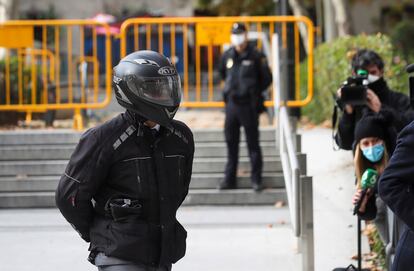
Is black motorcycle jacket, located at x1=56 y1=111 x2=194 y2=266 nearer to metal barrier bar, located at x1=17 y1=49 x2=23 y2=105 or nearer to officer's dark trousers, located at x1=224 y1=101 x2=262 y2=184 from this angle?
officer's dark trousers, located at x1=224 y1=101 x2=262 y2=184

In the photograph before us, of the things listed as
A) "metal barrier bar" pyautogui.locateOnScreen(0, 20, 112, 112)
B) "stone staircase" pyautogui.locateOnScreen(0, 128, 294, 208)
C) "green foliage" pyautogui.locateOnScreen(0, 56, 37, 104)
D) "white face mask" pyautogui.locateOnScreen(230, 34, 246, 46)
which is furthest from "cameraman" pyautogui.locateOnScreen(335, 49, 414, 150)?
"green foliage" pyautogui.locateOnScreen(0, 56, 37, 104)

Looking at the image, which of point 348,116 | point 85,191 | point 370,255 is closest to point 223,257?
point 370,255

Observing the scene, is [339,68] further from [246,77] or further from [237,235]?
[237,235]

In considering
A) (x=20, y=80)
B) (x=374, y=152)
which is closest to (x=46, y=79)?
(x=20, y=80)

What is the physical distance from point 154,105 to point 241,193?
5928 mm

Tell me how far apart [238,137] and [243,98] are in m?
0.42

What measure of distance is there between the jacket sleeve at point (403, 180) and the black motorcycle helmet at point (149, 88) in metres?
1.06

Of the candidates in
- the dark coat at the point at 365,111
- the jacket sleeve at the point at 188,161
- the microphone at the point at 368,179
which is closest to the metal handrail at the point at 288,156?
the dark coat at the point at 365,111

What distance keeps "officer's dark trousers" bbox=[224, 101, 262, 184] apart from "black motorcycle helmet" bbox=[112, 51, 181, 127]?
5.67 m

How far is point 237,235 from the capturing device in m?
8.78

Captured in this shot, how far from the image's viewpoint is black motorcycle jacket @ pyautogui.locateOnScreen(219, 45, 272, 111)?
10117 millimetres

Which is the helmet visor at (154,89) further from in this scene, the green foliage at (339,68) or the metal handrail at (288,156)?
the green foliage at (339,68)

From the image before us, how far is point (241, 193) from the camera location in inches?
400

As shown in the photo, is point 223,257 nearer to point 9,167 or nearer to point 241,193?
point 241,193
